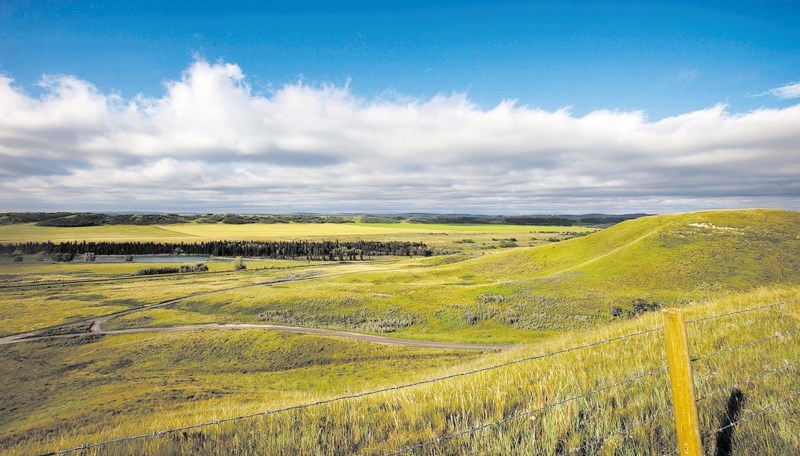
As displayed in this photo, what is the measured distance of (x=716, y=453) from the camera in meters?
5.89

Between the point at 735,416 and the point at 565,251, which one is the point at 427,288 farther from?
the point at 735,416

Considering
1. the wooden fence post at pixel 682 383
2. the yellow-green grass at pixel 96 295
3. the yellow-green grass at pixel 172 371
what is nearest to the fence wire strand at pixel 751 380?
the wooden fence post at pixel 682 383

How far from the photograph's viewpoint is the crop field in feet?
23.6

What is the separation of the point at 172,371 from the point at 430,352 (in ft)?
109

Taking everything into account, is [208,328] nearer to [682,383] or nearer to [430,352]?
[430,352]

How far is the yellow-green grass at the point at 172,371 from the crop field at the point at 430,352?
366 millimetres

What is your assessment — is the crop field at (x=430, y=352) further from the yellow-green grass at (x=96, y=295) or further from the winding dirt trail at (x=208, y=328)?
the yellow-green grass at (x=96, y=295)

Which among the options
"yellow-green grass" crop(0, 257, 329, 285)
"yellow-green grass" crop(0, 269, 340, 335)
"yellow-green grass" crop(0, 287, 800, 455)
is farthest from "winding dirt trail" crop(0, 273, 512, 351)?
"yellow-green grass" crop(0, 257, 329, 285)

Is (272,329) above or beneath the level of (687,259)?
beneath

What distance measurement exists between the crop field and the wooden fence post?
0.90 m

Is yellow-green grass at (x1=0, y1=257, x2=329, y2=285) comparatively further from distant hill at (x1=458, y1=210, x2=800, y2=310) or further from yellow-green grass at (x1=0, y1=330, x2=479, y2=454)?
distant hill at (x1=458, y1=210, x2=800, y2=310)

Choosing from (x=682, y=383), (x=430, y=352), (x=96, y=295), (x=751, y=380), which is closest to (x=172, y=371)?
(x=430, y=352)

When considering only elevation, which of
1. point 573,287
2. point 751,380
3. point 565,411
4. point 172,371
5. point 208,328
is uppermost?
point 751,380

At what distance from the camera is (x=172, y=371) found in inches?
1993
